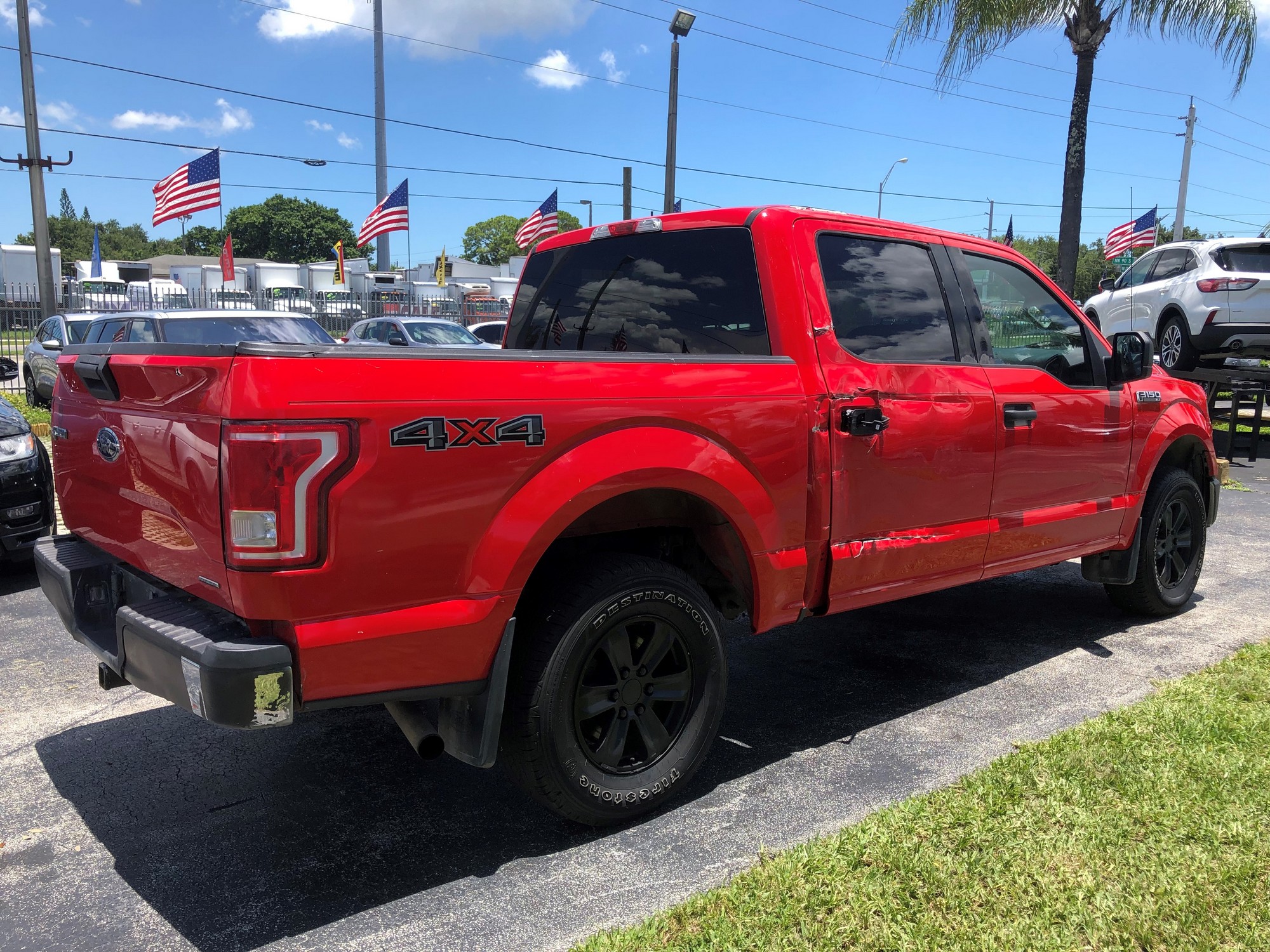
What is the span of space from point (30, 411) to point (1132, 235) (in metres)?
26.7

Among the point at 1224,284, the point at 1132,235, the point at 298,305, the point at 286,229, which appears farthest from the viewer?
the point at 286,229

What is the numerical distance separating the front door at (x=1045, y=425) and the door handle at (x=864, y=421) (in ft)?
2.60

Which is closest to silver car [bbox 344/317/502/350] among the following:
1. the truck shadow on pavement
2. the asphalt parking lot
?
the asphalt parking lot

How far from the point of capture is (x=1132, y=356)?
16.1 ft

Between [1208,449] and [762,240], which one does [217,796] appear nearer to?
[762,240]

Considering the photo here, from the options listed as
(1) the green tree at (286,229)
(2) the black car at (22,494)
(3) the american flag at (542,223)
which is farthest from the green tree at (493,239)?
(2) the black car at (22,494)

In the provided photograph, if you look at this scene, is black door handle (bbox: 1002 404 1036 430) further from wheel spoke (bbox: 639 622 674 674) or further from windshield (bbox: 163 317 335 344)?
windshield (bbox: 163 317 335 344)

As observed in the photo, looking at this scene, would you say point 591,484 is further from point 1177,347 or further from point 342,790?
point 1177,347

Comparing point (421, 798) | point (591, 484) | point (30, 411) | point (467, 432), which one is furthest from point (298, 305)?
point (467, 432)

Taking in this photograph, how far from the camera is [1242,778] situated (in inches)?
132

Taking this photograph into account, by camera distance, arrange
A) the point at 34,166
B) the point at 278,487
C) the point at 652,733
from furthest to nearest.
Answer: the point at 34,166, the point at 652,733, the point at 278,487

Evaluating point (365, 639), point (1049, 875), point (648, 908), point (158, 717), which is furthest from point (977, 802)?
point (158, 717)

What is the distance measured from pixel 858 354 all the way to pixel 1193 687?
2181 millimetres

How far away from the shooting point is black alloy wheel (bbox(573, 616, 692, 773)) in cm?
304
